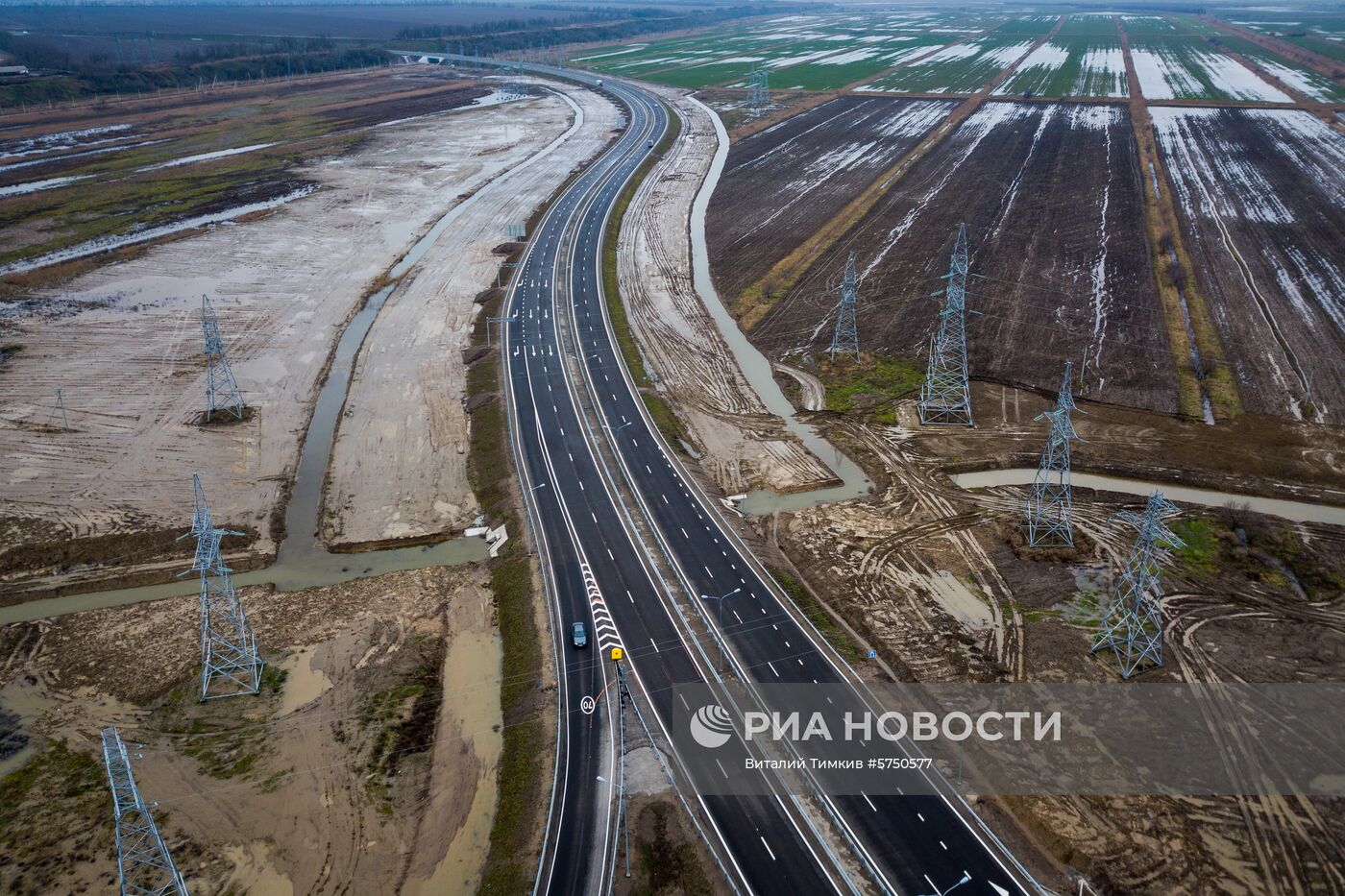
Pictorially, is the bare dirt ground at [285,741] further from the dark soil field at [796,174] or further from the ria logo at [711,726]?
the dark soil field at [796,174]

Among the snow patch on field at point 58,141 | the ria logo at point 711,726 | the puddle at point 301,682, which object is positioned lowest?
the ria logo at point 711,726

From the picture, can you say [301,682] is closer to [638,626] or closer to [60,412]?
[638,626]

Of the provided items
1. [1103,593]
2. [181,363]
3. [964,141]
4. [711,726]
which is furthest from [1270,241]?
[181,363]

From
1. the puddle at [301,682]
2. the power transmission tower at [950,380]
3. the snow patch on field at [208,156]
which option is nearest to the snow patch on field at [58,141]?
the snow patch on field at [208,156]

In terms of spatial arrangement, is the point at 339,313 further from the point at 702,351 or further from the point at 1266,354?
the point at 1266,354

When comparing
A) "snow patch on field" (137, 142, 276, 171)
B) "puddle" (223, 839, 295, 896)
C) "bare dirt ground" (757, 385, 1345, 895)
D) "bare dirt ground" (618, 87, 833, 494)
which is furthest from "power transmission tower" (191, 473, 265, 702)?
"snow patch on field" (137, 142, 276, 171)

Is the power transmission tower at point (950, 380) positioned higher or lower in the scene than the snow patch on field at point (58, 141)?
lower
